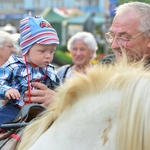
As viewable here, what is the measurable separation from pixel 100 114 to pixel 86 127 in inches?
3.3

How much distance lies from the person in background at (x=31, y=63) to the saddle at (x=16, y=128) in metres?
Answer: 0.45

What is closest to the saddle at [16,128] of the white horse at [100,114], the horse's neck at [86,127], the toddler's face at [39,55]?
the white horse at [100,114]

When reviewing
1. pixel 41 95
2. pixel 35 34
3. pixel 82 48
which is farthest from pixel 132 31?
pixel 82 48

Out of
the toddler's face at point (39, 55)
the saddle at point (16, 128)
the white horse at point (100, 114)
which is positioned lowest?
the saddle at point (16, 128)

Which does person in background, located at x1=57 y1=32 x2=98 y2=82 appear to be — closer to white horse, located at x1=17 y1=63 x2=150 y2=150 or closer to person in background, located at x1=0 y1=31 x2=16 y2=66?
person in background, located at x1=0 y1=31 x2=16 y2=66

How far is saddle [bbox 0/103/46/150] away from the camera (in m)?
2.27

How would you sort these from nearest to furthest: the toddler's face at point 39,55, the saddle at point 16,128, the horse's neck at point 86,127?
the horse's neck at point 86,127, the saddle at point 16,128, the toddler's face at point 39,55

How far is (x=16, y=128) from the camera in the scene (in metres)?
2.36

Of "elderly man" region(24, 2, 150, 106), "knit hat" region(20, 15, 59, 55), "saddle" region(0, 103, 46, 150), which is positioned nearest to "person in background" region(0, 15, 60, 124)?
"knit hat" region(20, 15, 59, 55)

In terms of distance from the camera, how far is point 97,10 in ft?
191

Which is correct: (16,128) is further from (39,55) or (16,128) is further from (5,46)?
(5,46)

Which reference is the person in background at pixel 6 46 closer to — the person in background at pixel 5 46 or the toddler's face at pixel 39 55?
the person in background at pixel 5 46

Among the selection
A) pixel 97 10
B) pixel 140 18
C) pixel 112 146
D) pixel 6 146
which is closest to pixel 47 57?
pixel 140 18

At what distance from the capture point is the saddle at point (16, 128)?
227cm
